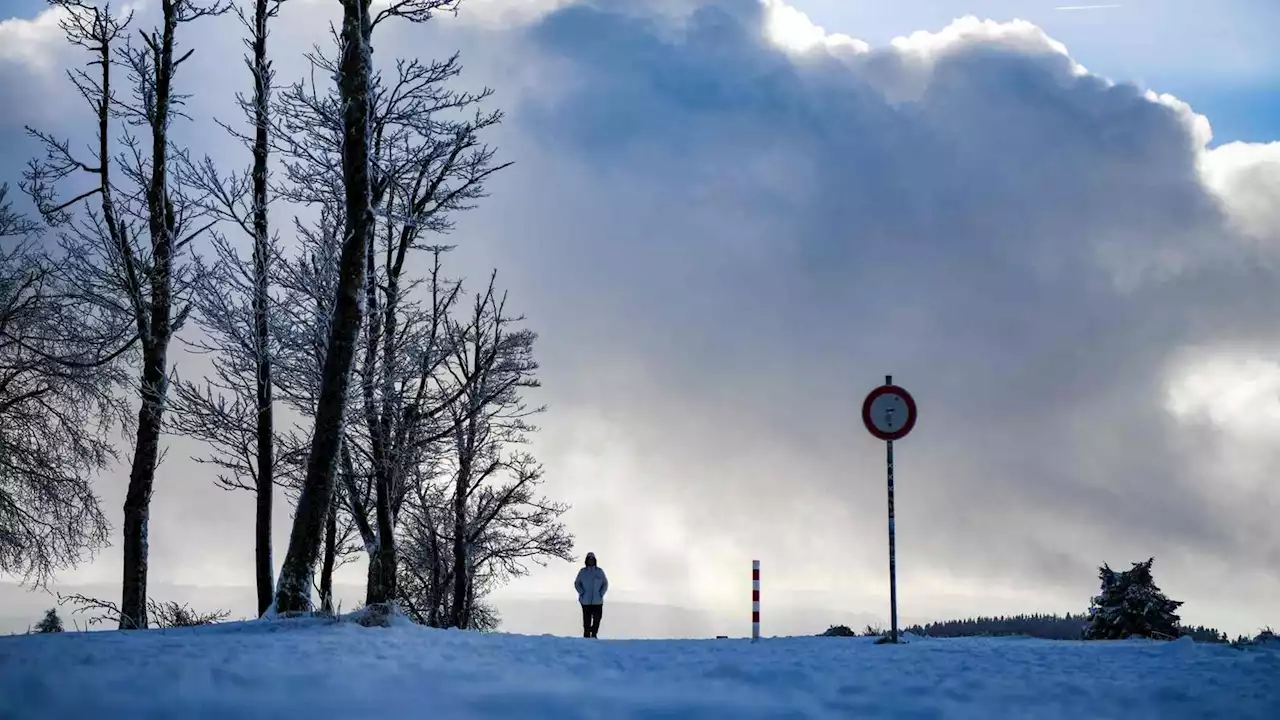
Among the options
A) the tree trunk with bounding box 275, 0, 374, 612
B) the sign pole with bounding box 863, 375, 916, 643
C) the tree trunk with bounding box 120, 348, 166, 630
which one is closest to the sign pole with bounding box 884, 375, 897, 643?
the sign pole with bounding box 863, 375, 916, 643

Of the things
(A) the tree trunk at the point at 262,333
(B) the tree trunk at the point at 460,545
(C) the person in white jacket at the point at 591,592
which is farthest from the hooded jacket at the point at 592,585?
(B) the tree trunk at the point at 460,545

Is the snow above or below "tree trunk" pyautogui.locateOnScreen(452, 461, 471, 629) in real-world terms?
below

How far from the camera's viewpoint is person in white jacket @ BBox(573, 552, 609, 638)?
19891 millimetres

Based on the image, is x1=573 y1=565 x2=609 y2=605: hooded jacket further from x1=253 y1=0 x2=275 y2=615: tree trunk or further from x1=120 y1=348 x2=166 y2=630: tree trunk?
x1=120 y1=348 x2=166 y2=630: tree trunk

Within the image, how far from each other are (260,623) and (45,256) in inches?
621

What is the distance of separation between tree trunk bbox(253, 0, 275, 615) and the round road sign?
35.1 feet

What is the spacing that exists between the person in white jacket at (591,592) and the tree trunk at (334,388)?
21.1 feet

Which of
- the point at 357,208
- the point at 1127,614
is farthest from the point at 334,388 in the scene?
the point at 1127,614

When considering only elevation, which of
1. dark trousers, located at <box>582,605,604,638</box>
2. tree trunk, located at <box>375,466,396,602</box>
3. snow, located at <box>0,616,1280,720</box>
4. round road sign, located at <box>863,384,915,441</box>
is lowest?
snow, located at <box>0,616,1280,720</box>

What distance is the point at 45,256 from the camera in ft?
82.5

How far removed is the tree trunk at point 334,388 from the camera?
1411 cm

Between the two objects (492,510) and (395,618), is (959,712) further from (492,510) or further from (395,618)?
(492,510)

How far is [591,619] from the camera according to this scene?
2011cm

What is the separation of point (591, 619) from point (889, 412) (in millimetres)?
7892
